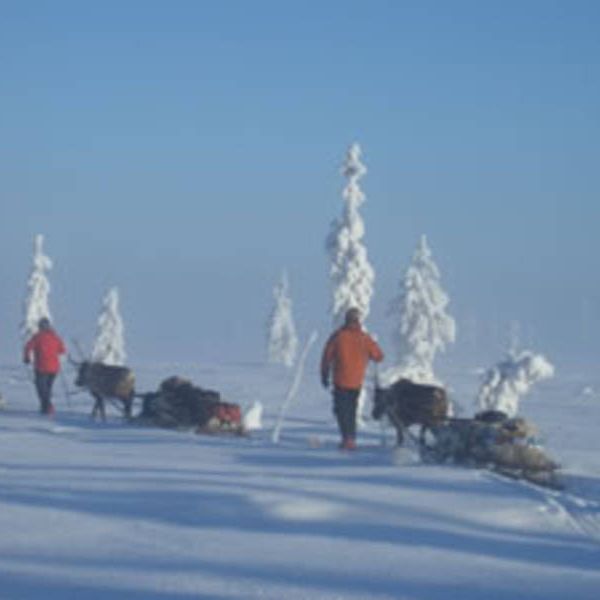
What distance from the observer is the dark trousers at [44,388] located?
72.2 ft

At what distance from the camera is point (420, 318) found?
60406mm

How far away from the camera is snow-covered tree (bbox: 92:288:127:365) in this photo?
81750mm

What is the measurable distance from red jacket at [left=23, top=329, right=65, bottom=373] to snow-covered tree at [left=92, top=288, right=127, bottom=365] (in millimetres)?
59223

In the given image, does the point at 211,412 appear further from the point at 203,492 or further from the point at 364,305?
the point at 364,305

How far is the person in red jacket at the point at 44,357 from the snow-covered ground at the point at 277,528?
26.1 ft

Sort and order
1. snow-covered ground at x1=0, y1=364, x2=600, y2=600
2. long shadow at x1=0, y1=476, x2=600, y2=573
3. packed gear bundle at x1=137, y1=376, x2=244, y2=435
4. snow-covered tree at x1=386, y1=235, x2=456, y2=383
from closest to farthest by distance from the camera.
→ snow-covered ground at x1=0, y1=364, x2=600, y2=600 < long shadow at x1=0, y1=476, x2=600, y2=573 < packed gear bundle at x1=137, y1=376, x2=244, y2=435 < snow-covered tree at x1=386, y1=235, x2=456, y2=383

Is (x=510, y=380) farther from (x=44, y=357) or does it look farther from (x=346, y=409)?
(x=346, y=409)

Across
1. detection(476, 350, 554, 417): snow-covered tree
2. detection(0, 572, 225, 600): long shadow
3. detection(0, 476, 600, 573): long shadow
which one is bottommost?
detection(0, 572, 225, 600): long shadow

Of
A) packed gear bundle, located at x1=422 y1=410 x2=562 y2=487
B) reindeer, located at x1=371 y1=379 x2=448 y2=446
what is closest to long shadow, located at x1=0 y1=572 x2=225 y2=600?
packed gear bundle, located at x1=422 y1=410 x2=562 y2=487

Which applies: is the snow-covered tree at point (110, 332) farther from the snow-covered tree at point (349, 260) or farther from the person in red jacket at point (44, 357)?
the person in red jacket at point (44, 357)

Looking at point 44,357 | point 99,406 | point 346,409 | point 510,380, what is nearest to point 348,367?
point 346,409

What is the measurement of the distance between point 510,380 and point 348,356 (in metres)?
29.8

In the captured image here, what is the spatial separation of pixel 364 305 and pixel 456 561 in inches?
1680

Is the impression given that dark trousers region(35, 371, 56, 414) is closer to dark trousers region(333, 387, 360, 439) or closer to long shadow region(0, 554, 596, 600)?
dark trousers region(333, 387, 360, 439)
